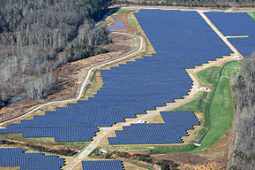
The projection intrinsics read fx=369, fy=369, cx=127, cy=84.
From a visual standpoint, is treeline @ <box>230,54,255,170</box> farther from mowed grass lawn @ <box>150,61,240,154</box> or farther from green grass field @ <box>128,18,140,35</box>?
green grass field @ <box>128,18,140,35</box>

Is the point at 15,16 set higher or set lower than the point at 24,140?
higher

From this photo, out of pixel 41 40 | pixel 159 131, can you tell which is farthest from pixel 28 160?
pixel 41 40

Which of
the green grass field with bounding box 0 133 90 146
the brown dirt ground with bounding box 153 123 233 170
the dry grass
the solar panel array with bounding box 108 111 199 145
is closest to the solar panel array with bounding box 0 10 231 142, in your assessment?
the green grass field with bounding box 0 133 90 146

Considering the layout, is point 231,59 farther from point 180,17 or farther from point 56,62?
point 56,62

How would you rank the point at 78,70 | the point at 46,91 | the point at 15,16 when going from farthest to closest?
1. the point at 15,16
2. the point at 78,70
3. the point at 46,91

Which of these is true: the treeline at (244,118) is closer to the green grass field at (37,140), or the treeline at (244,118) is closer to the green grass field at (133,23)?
the green grass field at (37,140)

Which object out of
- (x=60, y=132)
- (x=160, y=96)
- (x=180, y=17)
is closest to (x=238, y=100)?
(x=160, y=96)
